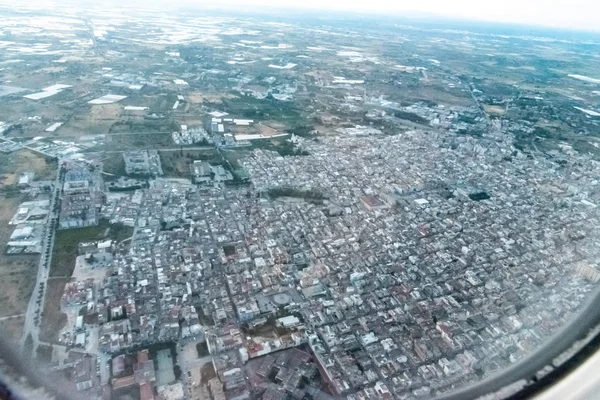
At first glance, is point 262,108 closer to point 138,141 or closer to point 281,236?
point 138,141

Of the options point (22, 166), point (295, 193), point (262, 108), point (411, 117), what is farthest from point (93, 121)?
point (411, 117)

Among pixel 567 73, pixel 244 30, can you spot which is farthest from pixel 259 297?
pixel 244 30

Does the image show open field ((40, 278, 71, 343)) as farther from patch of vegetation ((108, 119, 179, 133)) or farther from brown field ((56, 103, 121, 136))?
patch of vegetation ((108, 119, 179, 133))

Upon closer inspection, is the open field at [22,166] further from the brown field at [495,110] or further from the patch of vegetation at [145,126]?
the brown field at [495,110]

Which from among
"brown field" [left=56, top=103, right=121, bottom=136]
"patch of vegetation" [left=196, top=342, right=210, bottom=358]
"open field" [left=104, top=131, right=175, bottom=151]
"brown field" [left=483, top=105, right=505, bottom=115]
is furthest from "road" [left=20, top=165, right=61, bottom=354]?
"brown field" [left=483, top=105, right=505, bottom=115]

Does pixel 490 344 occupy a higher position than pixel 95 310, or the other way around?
pixel 490 344

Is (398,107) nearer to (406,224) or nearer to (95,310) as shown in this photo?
(406,224)
